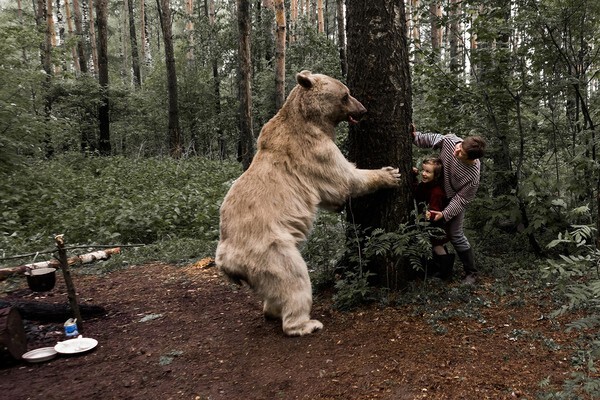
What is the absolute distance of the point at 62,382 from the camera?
12.6 ft

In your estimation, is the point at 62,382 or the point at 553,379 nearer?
the point at 553,379

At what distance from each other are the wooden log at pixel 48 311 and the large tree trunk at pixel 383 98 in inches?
135

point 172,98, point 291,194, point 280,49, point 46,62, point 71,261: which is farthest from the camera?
point 46,62

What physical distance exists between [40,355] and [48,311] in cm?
116

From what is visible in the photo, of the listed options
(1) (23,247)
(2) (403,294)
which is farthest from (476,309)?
(1) (23,247)

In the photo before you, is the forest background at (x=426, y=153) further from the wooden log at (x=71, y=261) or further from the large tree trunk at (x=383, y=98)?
the wooden log at (x=71, y=261)

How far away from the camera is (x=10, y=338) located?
4.32 meters

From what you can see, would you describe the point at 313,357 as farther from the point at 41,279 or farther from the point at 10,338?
the point at 41,279

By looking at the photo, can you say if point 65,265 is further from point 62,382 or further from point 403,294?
point 403,294

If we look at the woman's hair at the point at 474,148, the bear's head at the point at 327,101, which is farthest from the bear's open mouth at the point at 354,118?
the woman's hair at the point at 474,148

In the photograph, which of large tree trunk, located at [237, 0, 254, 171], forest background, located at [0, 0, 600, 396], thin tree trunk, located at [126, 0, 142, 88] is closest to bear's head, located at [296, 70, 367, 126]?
forest background, located at [0, 0, 600, 396]

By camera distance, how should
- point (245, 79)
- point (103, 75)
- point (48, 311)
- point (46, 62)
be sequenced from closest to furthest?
point (48, 311)
point (245, 79)
point (103, 75)
point (46, 62)

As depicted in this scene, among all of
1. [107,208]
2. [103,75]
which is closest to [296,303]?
[107,208]

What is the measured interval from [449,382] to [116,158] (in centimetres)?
1747
